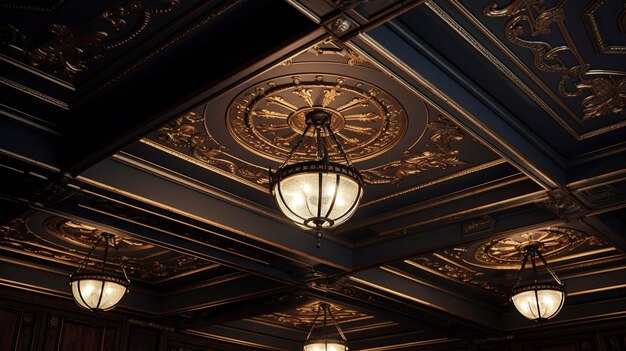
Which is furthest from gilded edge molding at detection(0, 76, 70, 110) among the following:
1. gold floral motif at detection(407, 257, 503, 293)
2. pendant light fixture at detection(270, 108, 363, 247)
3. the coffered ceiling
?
gold floral motif at detection(407, 257, 503, 293)

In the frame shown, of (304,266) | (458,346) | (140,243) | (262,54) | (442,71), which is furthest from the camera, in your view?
(458,346)

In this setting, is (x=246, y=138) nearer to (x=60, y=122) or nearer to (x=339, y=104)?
(x=339, y=104)

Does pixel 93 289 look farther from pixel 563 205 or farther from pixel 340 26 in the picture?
pixel 563 205

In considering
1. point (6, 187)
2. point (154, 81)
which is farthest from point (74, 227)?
point (154, 81)

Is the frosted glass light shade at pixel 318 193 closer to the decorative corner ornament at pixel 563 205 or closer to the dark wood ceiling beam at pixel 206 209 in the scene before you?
the dark wood ceiling beam at pixel 206 209

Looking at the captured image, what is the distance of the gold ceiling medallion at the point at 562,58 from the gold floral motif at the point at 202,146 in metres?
2.19

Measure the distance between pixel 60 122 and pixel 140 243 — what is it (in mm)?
2620

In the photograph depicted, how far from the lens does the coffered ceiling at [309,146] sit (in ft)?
11.4

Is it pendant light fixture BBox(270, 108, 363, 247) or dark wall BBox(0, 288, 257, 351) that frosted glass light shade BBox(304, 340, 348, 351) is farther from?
pendant light fixture BBox(270, 108, 363, 247)

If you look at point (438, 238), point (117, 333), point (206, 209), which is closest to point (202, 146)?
point (206, 209)

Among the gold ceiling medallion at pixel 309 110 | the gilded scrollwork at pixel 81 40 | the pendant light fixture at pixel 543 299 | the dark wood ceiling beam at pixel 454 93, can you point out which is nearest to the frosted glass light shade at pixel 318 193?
the gold ceiling medallion at pixel 309 110

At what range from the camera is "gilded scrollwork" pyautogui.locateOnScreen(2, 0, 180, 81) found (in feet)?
11.3

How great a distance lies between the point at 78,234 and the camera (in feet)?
21.8

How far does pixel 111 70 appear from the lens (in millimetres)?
3906
